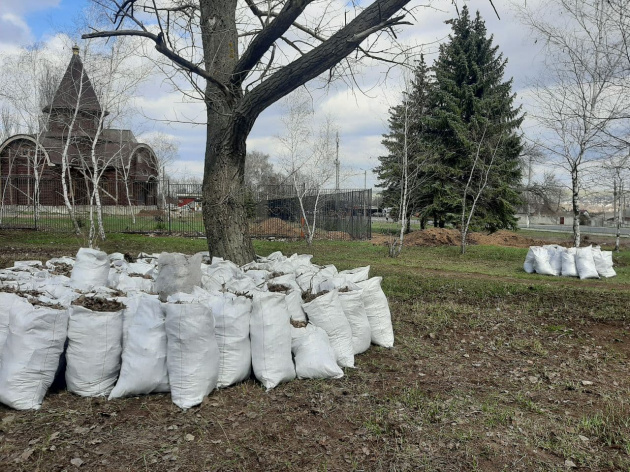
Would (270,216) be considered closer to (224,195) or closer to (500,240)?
(500,240)

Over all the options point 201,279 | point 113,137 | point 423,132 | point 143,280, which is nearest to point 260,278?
point 201,279

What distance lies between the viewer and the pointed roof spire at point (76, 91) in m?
15.7

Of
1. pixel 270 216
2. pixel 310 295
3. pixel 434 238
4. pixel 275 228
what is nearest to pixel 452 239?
pixel 434 238

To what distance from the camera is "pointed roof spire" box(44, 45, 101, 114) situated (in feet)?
51.4

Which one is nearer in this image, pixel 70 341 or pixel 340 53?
pixel 70 341

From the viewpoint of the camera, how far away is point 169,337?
330 centimetres

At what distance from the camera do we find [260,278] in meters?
4.86

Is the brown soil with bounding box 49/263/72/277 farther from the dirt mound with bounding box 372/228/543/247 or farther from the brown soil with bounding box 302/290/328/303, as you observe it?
the dirt mound with bounding box 372/228/543/247

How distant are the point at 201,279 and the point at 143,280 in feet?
2.47

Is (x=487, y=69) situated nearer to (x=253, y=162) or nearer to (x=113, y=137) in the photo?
(x=113, y=137)

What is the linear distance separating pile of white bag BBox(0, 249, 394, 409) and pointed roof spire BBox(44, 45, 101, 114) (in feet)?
44.1

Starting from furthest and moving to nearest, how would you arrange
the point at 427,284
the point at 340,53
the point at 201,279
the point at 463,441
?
the point at 427,284
the point at 340,53
the point at 201,279
the point at 463,441

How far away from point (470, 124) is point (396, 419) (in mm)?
20041

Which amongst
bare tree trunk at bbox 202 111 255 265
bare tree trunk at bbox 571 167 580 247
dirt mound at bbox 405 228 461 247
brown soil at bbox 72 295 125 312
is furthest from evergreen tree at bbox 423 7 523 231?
brown soil at bbox 72 295 125 312
